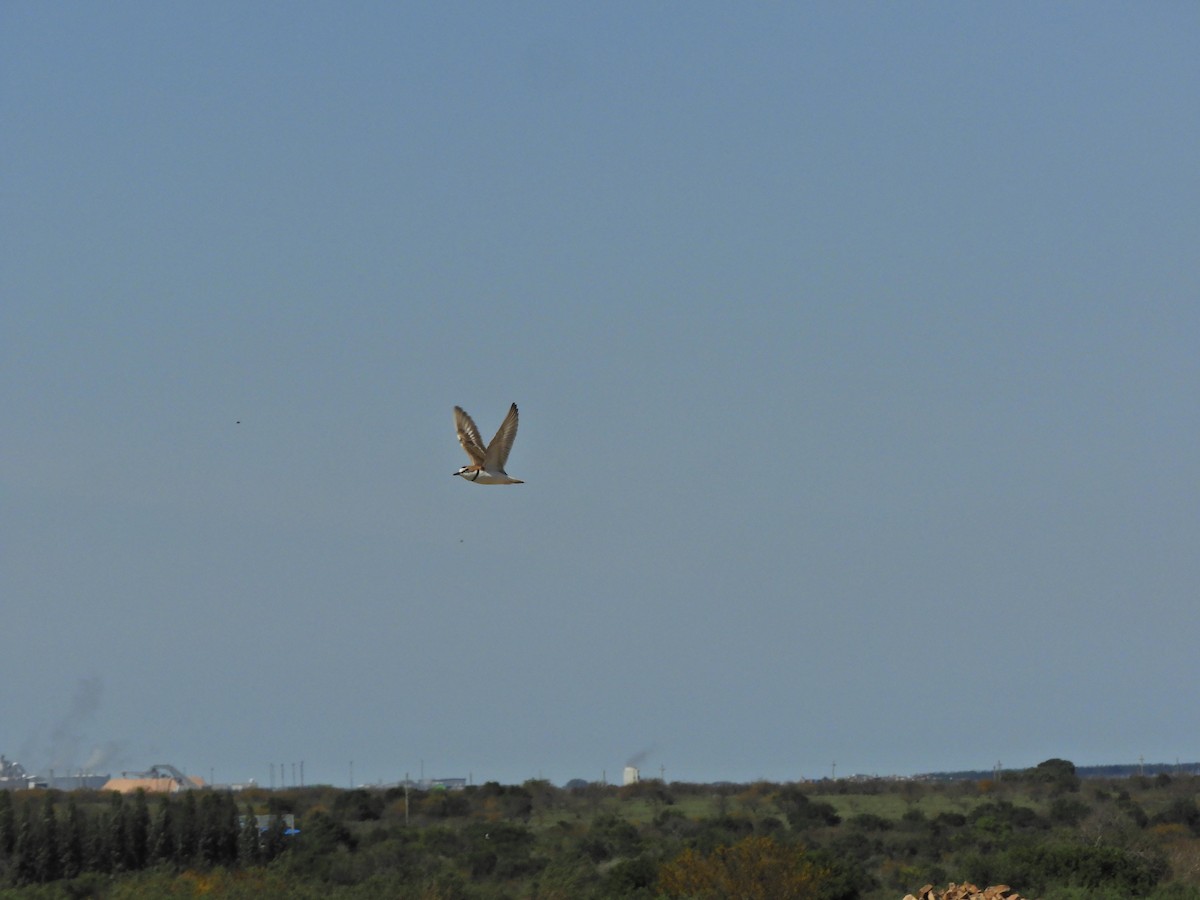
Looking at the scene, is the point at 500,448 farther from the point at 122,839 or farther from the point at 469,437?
the point at 122,839

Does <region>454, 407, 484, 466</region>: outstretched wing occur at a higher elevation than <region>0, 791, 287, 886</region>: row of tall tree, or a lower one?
higher

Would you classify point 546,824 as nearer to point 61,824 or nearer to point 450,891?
point 61,824

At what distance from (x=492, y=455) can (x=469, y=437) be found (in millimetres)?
1095

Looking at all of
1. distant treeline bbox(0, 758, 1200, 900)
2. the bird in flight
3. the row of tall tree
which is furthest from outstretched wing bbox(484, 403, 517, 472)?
the row of tall tree

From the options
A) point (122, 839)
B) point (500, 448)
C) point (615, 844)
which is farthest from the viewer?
point (615, 844)

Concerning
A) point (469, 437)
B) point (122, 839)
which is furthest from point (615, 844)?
point (469, 437)

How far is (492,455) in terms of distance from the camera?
32.4m

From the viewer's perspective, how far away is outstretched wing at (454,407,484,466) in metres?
32.7

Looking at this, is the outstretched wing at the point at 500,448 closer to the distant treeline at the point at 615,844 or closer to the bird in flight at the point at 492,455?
the bird in flight at the point at 492,455

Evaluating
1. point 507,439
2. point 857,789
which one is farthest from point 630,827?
point 507,439

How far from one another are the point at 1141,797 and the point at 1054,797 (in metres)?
4.17

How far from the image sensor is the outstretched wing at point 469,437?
32.7 m

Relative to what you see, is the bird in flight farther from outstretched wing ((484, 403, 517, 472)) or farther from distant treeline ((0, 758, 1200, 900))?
distant treeline ((0, 758, 1200, 900))

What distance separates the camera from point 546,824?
86.9 metres
